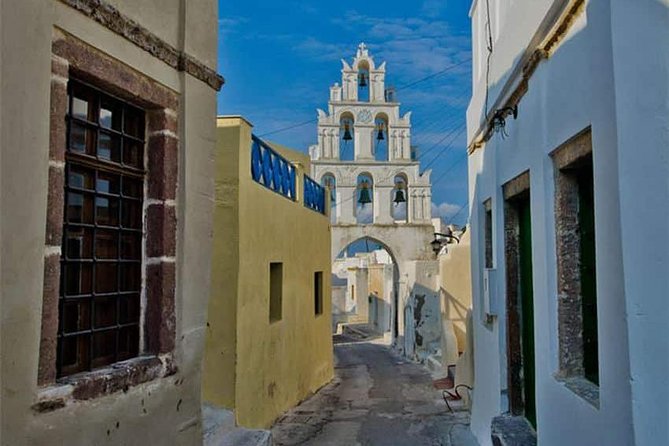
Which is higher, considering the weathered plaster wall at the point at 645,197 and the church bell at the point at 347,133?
the church bell at the point at 347,133

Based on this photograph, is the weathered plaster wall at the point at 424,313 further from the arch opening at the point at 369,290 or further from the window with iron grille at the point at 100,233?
the window with iron grille at the point at 100,233

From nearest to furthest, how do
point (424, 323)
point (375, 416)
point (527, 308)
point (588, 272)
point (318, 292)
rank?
point (588, 272), point (527, 308), point (375, 416), point (318, 292), point (424, 323)

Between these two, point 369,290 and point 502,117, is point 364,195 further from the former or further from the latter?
point 502,117

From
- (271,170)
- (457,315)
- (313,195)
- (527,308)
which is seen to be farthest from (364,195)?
(527,308)

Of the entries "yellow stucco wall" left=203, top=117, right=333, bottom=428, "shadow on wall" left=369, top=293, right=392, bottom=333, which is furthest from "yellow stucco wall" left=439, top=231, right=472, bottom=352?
"shadow on wall" left=369, top=293, right=392, bottom=333

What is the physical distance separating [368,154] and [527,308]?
2006cm

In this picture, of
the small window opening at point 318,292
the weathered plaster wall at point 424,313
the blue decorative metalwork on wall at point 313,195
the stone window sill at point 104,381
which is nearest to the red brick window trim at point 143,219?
the stone window sill at point 104,381

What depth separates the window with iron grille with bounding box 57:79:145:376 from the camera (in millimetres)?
2996

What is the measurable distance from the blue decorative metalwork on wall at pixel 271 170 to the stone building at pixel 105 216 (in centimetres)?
376

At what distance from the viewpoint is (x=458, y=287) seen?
14008 millimetres

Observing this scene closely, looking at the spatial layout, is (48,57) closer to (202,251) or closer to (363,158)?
(202,251)

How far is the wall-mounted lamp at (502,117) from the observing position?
4.88 m

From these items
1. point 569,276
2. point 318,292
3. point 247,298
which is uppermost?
point 569,276

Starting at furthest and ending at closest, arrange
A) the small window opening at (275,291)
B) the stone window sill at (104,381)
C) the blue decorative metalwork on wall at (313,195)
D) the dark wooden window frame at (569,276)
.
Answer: the blue decorative metalwork on wall at (313,195)
the small window opening at (275,291)
the dark wooden window frame at (569,276)
the stone window sill at (104,381)
